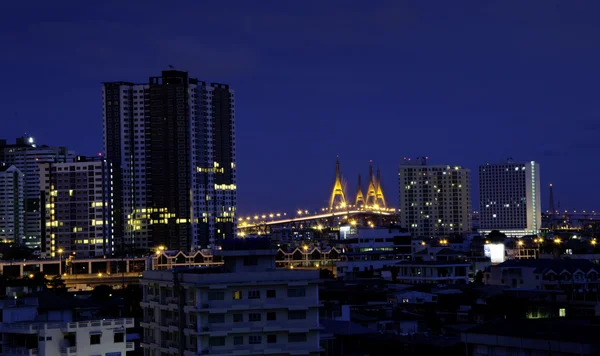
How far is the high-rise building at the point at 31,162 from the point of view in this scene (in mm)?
137625

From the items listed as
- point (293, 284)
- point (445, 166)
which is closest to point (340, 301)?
point (293, 284)

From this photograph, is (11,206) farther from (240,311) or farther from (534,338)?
(534,338)

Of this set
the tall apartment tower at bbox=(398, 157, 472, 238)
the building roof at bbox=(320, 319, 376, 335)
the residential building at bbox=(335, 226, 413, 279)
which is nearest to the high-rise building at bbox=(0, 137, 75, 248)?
the tall apartment tower at bbox=(398, 157, 472, 238)

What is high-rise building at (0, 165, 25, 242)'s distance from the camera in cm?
13475

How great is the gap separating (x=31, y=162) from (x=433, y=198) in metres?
58.5

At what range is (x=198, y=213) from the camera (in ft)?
351

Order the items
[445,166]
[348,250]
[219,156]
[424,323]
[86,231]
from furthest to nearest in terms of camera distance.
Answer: [445,166] < [219,156] < [86,231] < [348,250] < [424,323]

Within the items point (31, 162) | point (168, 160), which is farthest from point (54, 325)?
point (31, 162)

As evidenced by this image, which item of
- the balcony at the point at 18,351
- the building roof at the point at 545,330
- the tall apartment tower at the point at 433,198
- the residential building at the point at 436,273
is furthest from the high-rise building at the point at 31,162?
the building roof at the point at 545,330

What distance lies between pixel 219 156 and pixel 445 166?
57.7m

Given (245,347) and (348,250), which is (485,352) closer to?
(245,347)

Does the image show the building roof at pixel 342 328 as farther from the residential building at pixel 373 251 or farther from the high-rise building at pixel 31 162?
the high-rise building at pixel 31 162

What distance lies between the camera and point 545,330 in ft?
68.3

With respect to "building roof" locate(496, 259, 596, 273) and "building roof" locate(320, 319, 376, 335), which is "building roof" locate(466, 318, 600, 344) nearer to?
"building roof" locate(320, 319, 376, 335)
